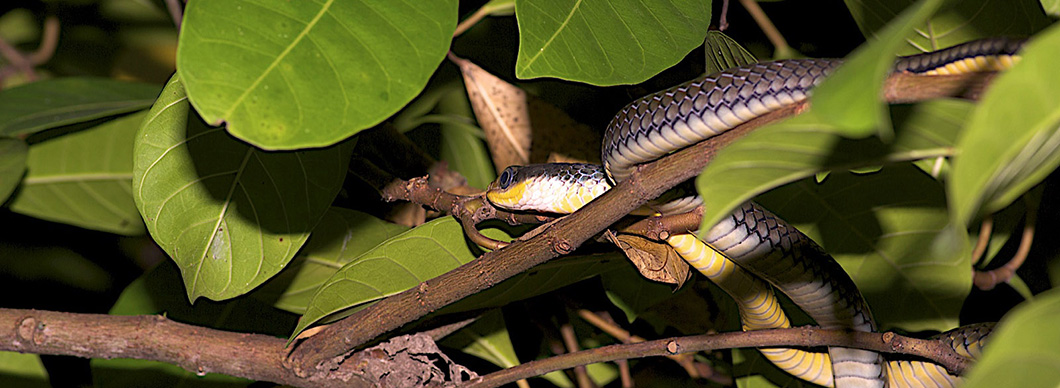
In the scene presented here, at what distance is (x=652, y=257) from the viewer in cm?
109

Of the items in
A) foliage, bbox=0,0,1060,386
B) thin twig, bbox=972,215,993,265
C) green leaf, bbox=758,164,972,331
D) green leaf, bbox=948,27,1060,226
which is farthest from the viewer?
thin twig, bbox=972,215,993,265

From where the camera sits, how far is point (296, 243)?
1.23 meters

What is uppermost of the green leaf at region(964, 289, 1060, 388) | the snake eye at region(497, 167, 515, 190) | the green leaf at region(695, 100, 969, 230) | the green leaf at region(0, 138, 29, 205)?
the green leaf at region(695, 100, 969, 230)

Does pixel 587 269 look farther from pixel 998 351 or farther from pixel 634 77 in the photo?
pixel 998 351

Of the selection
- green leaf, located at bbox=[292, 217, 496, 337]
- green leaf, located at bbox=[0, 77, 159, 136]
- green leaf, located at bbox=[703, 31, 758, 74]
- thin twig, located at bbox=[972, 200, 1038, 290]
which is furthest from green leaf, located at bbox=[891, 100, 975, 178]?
green leaf, located at bbox=[0, 77, 159, 136]

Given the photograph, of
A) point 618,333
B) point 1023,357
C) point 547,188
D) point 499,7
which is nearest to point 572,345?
point 618,333

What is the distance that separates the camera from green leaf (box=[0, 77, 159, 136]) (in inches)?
61.7

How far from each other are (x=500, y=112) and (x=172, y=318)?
0.89 meters

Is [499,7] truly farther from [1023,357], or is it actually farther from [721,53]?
[1023,357]

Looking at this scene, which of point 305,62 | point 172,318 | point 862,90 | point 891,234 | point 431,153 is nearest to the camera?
point 862,90

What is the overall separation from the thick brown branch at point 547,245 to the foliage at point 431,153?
1.8 inches

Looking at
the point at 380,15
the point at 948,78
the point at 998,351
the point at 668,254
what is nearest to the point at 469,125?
the point at 668,254

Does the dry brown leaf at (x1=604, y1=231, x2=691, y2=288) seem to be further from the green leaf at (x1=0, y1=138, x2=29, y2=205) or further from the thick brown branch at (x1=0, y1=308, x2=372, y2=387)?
the green leaf at (x1=0, y1=138, x2=29, y2=205)

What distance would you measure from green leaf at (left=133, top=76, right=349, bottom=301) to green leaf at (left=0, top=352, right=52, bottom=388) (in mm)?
734
